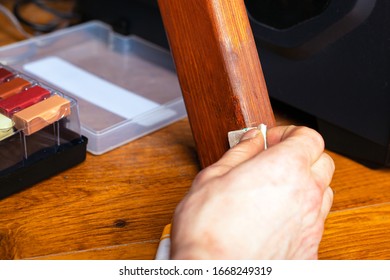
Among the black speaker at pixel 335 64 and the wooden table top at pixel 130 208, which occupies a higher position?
the black speaker at pixel 335 64

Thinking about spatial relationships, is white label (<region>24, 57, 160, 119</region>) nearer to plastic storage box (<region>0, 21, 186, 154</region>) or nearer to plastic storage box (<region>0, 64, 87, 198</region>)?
plastic storage box (<region>0, 21, 186, 154</region>)

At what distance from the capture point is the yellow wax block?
2.19 ft

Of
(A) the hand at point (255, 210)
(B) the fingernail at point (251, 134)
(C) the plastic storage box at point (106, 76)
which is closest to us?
(A) the hand at point (255, 210)

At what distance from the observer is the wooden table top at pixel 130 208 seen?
0.64 metres

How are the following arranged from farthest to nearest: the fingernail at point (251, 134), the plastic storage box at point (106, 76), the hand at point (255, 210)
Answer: the plastic storage box at point (106, 76) → the fingernail at point (251, 134) → the hand at point (255, 210)

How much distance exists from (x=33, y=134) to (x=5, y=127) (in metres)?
0.03

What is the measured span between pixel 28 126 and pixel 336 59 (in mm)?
327

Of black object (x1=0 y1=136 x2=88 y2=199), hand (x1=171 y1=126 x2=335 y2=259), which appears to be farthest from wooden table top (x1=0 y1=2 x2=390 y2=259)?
hand (x1=171 y1=126 x2=335 y2=259)

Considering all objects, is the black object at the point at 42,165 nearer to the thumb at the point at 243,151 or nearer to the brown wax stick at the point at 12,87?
the brown wax stick at the point at 12,87

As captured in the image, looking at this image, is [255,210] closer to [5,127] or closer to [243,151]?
[243,151]

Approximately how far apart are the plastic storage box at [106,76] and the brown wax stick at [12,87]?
0.28ft

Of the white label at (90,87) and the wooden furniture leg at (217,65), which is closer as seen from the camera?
the wooden furniture leg at (217,65)

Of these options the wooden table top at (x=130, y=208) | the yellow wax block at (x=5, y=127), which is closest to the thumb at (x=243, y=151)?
the wooden table top at (x=130, y=208)

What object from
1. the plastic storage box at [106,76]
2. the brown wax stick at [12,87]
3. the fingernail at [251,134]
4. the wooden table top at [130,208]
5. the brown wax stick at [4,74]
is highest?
the fingernail at [251,134]
